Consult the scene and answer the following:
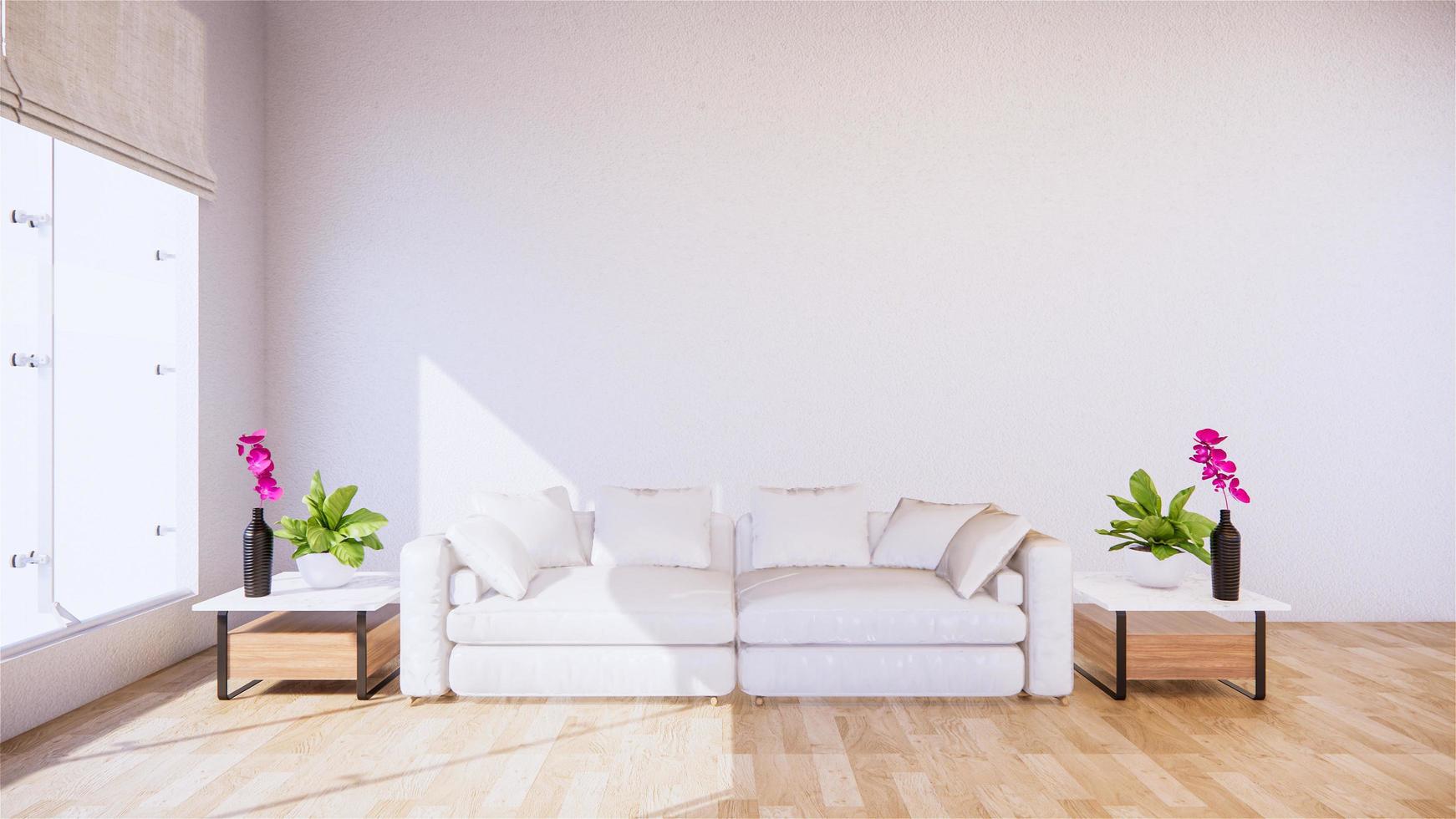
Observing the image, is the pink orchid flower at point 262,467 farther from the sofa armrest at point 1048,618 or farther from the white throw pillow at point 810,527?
the sofa armrest at point 1048,618

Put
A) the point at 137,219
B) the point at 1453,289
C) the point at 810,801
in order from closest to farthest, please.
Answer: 1. the point at 810,801
2. the point at 137,219
3. the point at 1453,289

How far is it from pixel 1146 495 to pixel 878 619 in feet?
4.77

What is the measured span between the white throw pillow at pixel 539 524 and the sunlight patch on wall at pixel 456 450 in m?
0.78

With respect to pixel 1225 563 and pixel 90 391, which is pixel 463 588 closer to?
pixel 90 391

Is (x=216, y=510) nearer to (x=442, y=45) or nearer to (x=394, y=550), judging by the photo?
(x=394, y=550)

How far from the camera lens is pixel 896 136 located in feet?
15.9

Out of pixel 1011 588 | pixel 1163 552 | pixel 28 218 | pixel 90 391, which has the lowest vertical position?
pixel 1011 588

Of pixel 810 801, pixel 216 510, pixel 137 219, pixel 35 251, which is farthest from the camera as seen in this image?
pixel 216 510

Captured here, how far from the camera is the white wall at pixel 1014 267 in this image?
484cm

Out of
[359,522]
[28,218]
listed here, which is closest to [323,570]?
[359,522]

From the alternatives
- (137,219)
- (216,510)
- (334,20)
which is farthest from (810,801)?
(334,20)

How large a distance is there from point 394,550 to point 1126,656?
3902 millimetres

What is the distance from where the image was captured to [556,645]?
343cm

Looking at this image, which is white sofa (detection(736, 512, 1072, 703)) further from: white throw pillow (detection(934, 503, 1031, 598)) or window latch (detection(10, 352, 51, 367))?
window latch (detection(10, 352, 51, 367))
